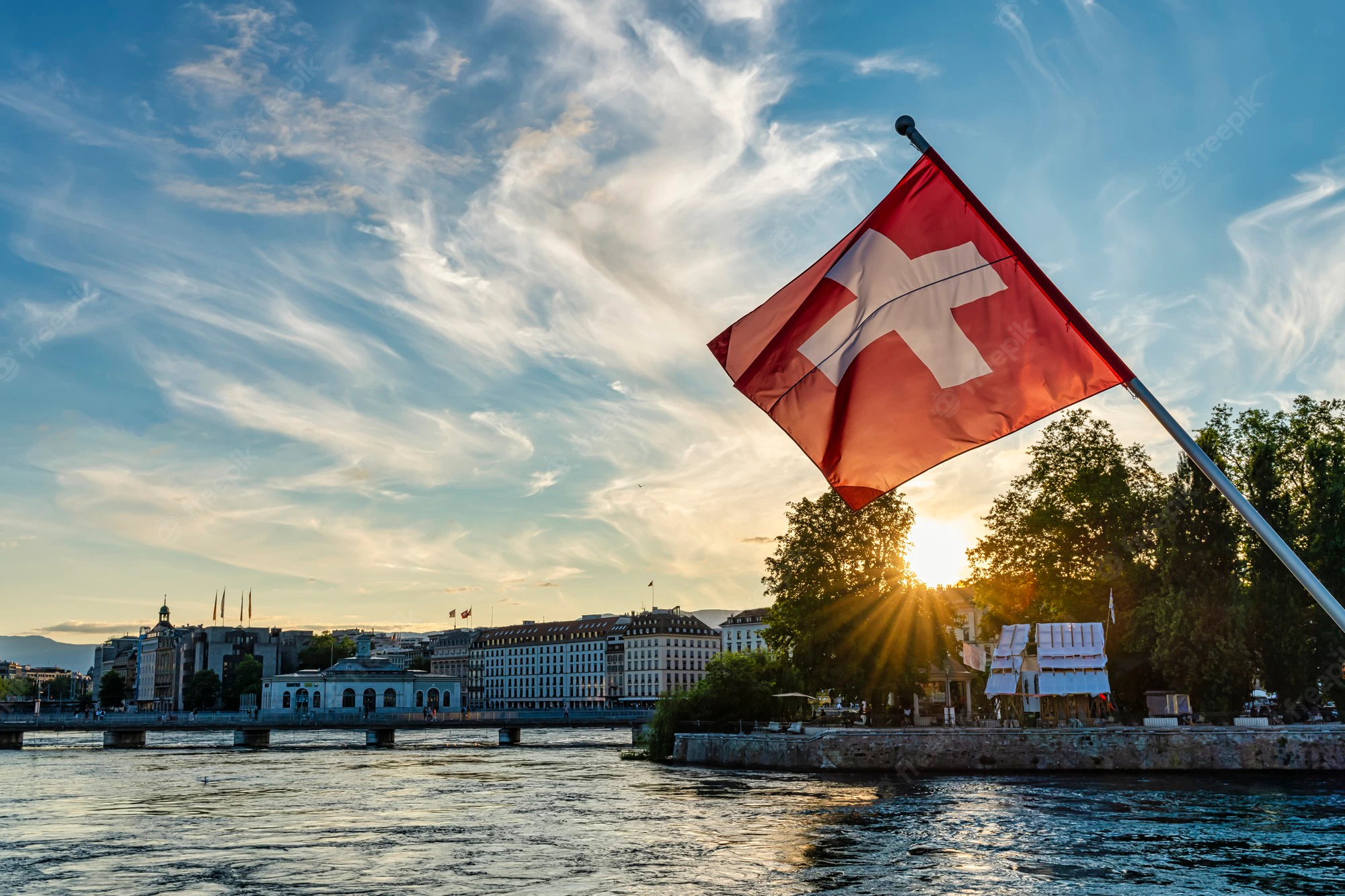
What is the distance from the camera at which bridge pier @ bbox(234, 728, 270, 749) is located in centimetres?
8925

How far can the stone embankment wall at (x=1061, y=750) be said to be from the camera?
125ft

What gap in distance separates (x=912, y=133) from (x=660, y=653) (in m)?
173

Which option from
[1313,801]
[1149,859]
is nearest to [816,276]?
[1149,859]

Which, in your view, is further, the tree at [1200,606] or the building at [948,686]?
the building at [948,686]

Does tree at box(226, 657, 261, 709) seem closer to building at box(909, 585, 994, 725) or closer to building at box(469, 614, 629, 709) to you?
building at box(469, 614, 629, 709)

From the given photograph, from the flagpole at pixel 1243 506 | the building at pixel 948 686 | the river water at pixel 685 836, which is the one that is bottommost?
the river water at pixel 685 836

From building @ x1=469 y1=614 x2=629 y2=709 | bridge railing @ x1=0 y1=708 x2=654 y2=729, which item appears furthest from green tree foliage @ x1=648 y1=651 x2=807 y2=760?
building @ x1=469 y1=614 x2=629 y2=709

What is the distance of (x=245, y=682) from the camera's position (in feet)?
588

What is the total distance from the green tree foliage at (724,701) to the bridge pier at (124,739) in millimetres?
53555

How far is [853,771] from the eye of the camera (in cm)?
4356

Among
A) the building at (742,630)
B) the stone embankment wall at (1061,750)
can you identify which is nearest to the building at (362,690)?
the building at (742,630)

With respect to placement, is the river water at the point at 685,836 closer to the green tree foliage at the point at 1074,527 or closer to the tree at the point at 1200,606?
the tree at the point at 1200,606

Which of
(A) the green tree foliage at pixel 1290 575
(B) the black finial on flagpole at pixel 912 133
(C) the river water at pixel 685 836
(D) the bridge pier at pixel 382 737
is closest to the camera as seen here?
(B) the black finial on flagpole at pixel 912 133

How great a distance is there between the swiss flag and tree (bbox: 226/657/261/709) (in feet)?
596
